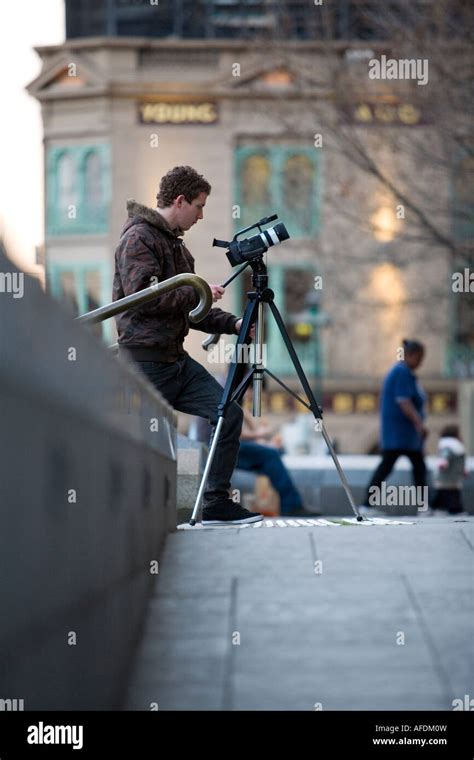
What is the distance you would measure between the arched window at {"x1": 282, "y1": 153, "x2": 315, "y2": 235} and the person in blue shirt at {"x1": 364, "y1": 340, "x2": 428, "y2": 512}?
12049 millimetres

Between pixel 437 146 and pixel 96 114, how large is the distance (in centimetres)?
1562

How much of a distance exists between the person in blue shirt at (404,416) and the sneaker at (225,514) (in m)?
5.38

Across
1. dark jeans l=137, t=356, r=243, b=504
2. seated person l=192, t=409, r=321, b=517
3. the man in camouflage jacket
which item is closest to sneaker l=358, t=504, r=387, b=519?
seated person l=192, t=409, r=321, b=517

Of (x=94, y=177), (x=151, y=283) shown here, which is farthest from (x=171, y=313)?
(x=94, y=177)

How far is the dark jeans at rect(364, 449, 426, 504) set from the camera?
13414 mm

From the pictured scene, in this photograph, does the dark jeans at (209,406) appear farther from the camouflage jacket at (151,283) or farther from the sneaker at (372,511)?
the sneaker at (372,511)

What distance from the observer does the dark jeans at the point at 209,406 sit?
7.42 metres

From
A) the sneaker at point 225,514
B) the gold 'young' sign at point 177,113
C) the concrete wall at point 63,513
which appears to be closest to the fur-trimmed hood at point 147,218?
the sneaker at point 225,514

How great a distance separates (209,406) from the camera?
24.6 ft

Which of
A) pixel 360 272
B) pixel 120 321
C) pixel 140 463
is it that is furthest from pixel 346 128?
pixel 140 463

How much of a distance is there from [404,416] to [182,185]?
6.57 m

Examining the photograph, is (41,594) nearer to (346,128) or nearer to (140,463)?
(140,463)

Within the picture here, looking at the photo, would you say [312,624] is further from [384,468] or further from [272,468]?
[384,468]

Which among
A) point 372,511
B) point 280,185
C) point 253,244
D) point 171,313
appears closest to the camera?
point 171,313
